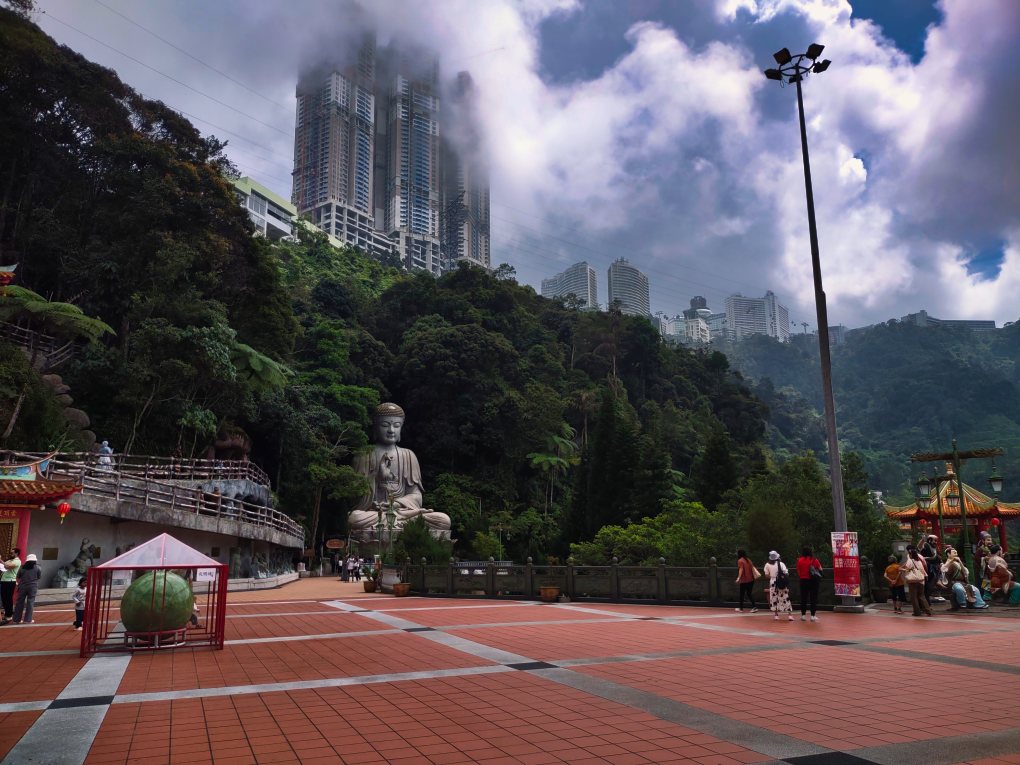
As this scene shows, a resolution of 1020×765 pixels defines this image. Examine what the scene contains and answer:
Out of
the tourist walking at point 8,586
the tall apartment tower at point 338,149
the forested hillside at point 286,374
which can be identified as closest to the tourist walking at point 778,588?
the forested hillside at point 286,374

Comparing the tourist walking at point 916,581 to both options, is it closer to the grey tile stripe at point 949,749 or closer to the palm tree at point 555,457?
the grey tile stripe at point 949,749

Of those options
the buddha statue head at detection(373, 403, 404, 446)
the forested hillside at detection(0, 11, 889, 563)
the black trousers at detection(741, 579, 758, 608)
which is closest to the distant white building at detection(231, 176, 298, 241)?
the forested hillside at detection(0, 11, 889, 563)

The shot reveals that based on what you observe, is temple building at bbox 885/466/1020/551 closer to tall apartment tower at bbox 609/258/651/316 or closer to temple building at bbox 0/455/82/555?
temple building at bbox 0/455/82/555

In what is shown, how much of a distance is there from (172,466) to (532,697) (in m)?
21.7

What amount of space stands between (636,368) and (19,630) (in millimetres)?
55597

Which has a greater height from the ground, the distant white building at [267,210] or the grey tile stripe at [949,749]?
the distant white building at [267,210]

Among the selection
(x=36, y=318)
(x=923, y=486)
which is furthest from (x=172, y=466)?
(x=923, y=486)

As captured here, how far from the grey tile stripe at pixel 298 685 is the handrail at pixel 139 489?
1302 centimetres

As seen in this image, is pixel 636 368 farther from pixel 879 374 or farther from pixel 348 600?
pixel 879 374

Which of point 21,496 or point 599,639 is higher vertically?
point 21,496

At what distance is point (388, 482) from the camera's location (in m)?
38.1

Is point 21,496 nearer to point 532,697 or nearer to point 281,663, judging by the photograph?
point 281,663

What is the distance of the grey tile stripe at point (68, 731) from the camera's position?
439cm

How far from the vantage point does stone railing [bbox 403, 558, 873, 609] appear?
14148mm
